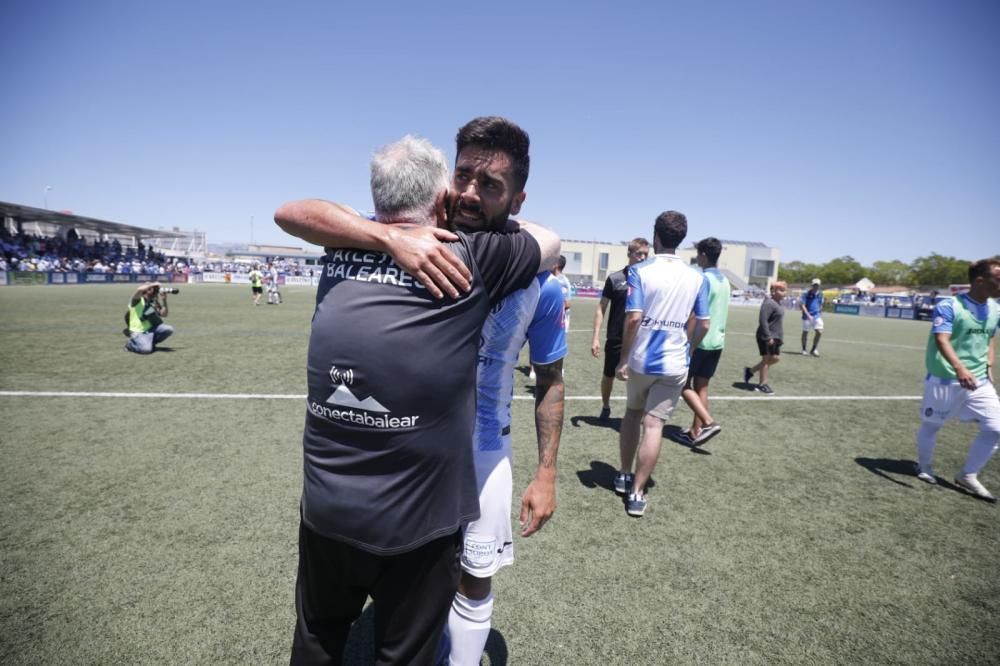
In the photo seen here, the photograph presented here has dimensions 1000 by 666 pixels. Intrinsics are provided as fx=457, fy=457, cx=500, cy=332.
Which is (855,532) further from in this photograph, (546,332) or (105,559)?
(105,559)

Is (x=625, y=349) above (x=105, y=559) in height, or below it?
above

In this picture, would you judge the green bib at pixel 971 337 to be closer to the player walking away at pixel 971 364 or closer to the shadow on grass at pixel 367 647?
the player walking away at pixel 971 364

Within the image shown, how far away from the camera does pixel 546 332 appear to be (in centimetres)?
187

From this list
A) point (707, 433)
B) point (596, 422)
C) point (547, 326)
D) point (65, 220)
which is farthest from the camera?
point (65, 220)

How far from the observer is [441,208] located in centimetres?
152

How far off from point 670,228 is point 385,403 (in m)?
3.40

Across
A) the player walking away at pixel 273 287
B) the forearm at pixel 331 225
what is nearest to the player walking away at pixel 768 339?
the forearm at pixel 331 225

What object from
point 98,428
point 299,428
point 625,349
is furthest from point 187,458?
point 625,349

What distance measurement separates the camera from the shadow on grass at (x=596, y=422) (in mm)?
6094

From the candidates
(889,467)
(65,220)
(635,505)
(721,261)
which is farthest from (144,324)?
(721,261)

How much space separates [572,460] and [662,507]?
3.76ft

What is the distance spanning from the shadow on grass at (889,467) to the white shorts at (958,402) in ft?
2.18

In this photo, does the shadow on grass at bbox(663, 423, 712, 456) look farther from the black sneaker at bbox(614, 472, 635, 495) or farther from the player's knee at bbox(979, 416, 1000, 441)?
the player's knee at bbox(979, 416, 1000, 441)

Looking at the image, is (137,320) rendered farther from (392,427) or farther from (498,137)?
(392,427)
